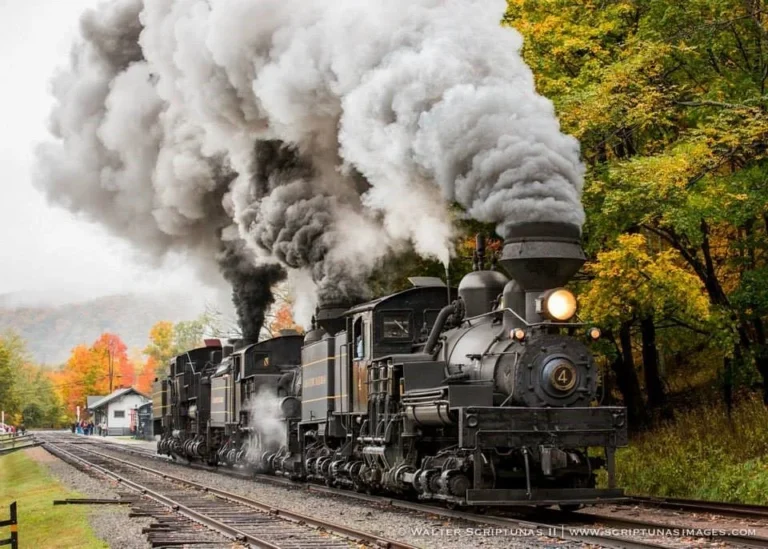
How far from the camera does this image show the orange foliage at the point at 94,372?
130750 millimetres

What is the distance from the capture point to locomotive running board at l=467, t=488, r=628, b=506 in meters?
12.5

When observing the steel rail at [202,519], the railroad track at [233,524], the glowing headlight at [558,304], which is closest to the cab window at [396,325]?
the railroad track at [233,524]

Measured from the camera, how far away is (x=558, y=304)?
12812mm

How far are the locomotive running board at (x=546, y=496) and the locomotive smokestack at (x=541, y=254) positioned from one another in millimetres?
2599

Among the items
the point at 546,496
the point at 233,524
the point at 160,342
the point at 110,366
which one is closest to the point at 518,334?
the point at 546,496

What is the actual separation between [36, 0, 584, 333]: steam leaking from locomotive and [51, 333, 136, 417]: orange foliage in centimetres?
10407

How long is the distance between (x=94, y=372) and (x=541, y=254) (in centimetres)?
12528

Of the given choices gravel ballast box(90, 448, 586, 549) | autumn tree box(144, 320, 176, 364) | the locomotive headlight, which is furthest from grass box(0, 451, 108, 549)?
autumn tree box(144, 320, 176, 364)

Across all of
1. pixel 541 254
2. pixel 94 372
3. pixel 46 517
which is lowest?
pixel 46 517

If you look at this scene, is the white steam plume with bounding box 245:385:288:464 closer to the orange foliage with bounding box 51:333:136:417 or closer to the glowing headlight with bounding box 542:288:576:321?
the glowing headlight with bounding box 542:288:576:321

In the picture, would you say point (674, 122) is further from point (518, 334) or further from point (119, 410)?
point (119, 410)

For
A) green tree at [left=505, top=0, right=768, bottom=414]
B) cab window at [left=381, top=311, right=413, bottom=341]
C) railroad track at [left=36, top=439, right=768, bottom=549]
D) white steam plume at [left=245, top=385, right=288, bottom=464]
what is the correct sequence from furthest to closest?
white steam plume at [left=245, top=385, right=288, bottom=464], green tree at [left=505, top=0, right=768, bottom=414], cab window at [left=381, top=311, right=413, bottom=341], railroad track at [left=36, top=439, right=768, bottom=549]

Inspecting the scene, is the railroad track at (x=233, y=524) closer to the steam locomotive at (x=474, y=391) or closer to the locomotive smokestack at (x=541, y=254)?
the steam locomotive at (x=474, y=391)

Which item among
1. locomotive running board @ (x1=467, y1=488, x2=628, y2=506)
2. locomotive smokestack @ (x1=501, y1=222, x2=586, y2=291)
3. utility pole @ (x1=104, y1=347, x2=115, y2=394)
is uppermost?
utility pole @ (x1=104, y1=347, x2=115, y2=394)
